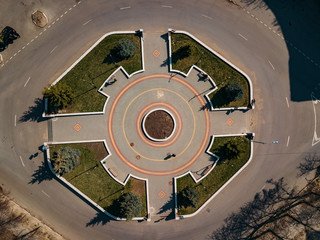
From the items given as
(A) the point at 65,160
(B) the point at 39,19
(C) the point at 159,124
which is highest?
(B) the point at 39,19

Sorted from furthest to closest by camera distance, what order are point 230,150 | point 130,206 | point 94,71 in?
point 94,71
point 230,150
point 130,206

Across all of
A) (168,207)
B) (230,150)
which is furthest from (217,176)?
(168,207)

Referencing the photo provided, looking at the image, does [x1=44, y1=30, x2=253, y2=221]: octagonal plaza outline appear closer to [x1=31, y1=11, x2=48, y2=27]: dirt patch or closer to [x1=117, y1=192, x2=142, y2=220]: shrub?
[x1=117, y1=192, x2=142, y2=220]: shrub

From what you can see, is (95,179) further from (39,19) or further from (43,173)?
(39,19)

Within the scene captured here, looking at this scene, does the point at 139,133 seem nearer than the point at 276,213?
Yes

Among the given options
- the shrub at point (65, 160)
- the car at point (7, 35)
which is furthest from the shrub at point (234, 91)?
the car at point (7, 35)

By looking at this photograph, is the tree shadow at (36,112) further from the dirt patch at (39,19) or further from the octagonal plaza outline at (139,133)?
the dirt patch at (39,19)

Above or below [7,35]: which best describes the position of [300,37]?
above
